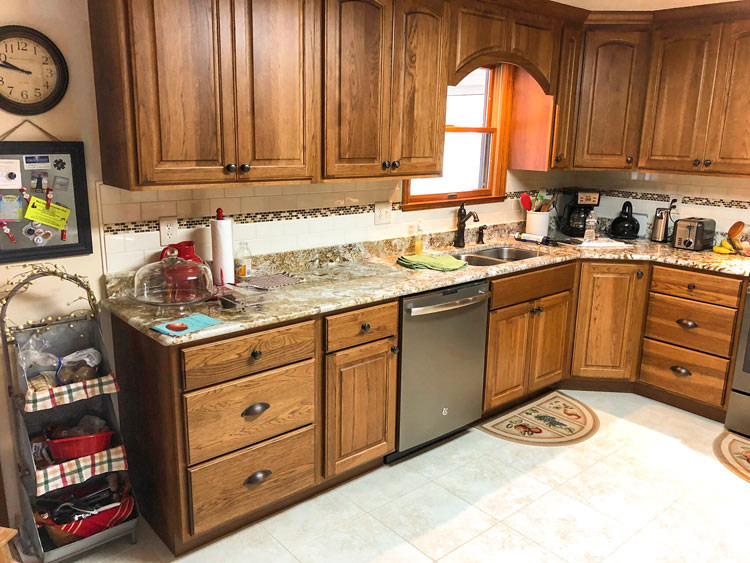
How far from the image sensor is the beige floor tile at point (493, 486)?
2.71 meters

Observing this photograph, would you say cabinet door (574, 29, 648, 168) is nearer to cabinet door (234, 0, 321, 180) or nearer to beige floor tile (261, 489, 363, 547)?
cabinet door (234, 0, 321, 180)

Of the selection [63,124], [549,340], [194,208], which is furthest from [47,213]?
[549,340]

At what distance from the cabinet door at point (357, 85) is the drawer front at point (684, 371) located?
2.16m

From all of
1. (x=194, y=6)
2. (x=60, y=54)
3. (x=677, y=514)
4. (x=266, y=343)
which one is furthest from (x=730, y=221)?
(x=60, y=54)

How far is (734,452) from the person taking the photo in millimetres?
3211

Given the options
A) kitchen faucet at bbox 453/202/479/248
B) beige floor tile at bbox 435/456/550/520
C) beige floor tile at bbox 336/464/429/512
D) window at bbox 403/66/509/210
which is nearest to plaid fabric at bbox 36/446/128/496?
beige floor tile at bbox 336/464/429/512

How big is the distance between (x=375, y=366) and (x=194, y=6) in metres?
1.64

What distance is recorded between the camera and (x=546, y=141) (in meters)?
3.85

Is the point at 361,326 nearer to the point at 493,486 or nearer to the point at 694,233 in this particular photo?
the point at 493,486

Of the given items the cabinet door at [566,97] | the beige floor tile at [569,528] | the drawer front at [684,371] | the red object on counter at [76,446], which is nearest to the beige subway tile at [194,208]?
the red object on counter at [76,446]

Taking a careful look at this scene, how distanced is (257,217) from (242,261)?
0.23 m

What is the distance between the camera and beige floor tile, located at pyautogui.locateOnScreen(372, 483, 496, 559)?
246 centimetres

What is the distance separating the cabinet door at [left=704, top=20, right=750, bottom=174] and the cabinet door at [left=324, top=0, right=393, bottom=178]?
2116 millimetres

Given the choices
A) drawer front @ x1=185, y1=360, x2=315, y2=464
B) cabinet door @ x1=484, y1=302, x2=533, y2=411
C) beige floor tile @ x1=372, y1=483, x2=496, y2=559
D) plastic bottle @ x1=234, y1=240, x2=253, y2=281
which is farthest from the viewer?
cabinet door @ x1=484, y1=302, x2=533, y2=411
